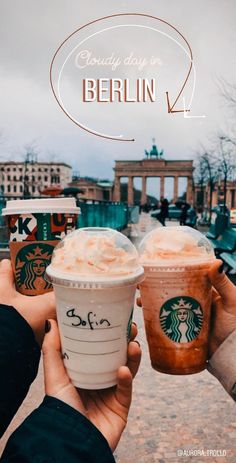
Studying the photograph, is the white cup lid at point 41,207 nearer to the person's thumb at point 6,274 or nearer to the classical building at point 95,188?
the person's thumb at point 6,274

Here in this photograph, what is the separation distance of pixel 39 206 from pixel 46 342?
1.66 ft

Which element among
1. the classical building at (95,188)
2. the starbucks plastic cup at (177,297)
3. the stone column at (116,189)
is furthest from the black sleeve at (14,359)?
the stone column at (116,189)

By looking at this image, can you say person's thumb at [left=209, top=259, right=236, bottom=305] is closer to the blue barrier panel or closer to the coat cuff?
the coat cuff

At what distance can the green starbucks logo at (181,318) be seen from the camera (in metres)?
1.30

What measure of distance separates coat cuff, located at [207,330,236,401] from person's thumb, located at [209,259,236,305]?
124 millimetres

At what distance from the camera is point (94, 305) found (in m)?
1.10

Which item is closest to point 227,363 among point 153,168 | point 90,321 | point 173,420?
point 90,321

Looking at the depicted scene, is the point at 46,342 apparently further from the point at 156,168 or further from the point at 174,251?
the point at 156,168

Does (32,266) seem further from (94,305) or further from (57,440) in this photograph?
(57,440)

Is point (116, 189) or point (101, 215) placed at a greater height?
point (101, 215)

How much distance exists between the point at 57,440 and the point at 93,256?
0.45 metres

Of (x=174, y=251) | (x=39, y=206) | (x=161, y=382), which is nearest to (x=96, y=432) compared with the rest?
(x=174, y=251)

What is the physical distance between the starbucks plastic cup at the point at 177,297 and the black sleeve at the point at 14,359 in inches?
14.8

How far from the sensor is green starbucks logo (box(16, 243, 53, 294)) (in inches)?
56.9
